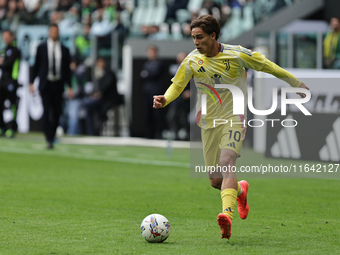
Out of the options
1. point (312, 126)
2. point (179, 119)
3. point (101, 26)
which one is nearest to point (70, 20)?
point (101, 26)

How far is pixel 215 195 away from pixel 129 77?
41.3 ft

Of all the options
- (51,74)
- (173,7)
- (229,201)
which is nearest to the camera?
(229,201)

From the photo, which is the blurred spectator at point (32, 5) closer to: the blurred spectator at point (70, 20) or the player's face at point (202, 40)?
the blurred spectator at point (70, 20)

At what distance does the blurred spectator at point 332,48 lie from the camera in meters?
17.5

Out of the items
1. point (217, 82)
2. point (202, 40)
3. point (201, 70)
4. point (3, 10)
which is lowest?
point (217, 82)

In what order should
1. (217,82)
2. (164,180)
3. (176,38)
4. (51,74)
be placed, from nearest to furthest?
(217,82)
(164,180)
(51,74)
(176,38)

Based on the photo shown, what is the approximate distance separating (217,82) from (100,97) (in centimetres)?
1543

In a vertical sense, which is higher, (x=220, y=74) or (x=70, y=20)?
(x=70, y=20)

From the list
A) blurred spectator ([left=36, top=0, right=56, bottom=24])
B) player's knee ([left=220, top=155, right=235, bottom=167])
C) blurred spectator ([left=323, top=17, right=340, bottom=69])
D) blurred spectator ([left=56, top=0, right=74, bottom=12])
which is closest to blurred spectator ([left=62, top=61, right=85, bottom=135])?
blurred spectator ([left=36, top=0, right=56, bottom=24])

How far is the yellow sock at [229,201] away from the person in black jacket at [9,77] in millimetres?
14610

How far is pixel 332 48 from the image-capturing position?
17703mm

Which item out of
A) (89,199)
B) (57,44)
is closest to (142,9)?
(57,44)

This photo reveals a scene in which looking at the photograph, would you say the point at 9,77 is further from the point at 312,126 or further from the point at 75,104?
the point at 312,126

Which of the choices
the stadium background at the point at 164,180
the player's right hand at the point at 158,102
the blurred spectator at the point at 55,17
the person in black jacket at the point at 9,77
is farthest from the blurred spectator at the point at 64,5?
the player's right hand at the point at 158,102
